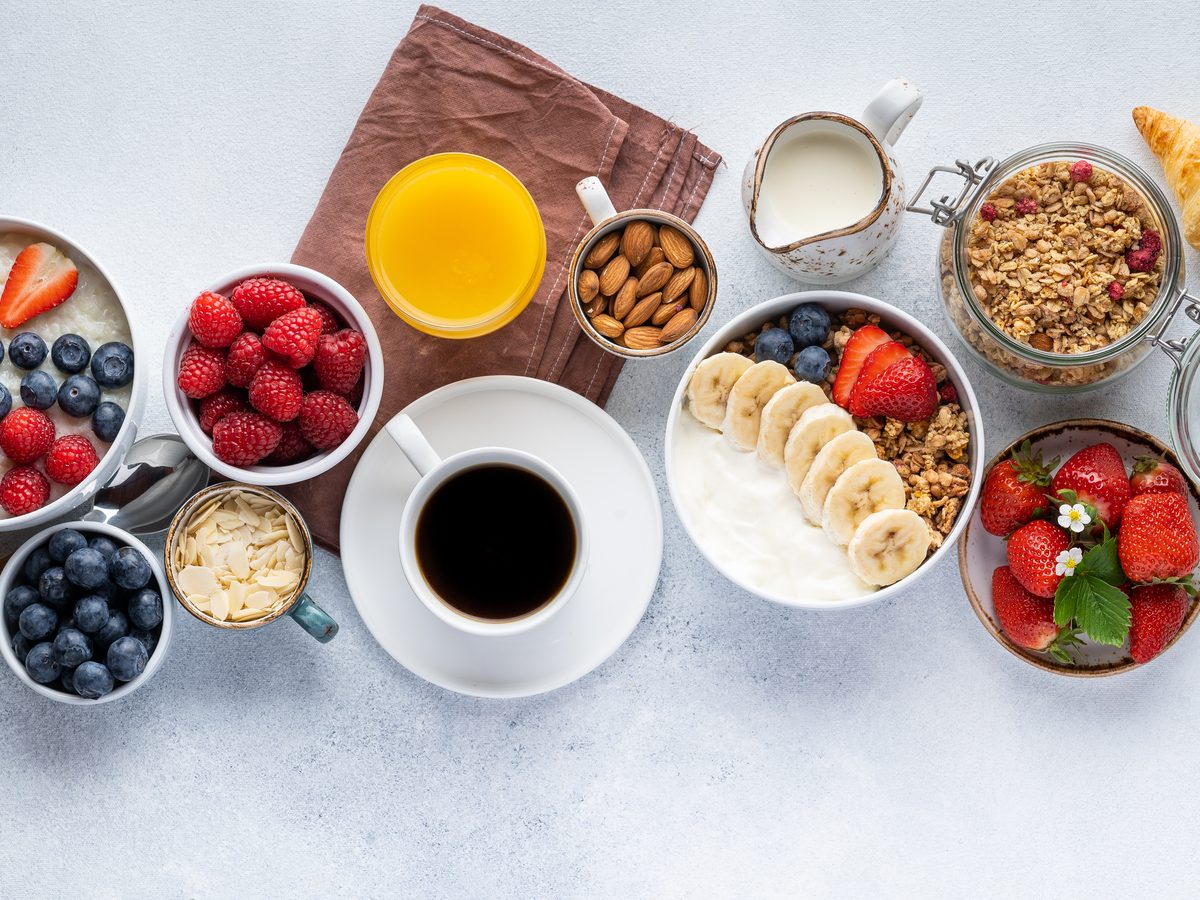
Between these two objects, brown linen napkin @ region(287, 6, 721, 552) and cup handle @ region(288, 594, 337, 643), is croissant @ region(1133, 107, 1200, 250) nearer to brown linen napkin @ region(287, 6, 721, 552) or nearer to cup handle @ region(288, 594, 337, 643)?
brown linen napkin @ region(287, 6, 721, 552)

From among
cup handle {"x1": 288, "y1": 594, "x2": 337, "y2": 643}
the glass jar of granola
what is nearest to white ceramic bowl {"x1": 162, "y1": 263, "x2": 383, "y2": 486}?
cup handle {"x1": 288, "y1": 594, "x2": 337, "y2": 643}

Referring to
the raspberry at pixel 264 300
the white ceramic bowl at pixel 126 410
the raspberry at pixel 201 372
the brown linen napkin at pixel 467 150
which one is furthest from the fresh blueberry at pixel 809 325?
the white ceramic bowl at pixel 126 410

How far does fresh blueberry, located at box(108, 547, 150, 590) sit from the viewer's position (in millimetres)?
1421

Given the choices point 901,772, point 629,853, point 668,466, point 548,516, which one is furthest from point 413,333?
point 901,772

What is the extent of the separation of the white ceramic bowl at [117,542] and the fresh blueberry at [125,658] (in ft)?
0.09

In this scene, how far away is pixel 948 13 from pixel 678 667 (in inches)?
45.8

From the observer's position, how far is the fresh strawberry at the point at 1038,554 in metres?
1.40

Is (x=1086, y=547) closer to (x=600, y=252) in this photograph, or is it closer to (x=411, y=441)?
(x=600, y=252)

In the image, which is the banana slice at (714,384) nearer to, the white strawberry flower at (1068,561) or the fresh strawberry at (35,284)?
the white strawberry flower at (1068,561)

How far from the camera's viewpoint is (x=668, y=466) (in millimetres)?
1415

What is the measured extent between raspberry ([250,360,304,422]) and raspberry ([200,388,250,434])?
0.05m

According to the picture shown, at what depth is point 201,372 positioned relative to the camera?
50.9 inches

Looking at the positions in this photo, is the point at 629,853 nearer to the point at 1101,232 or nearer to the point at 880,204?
the point at 880,204

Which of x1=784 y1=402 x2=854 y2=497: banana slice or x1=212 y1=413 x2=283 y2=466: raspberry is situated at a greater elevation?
x1=784 y1=402 x2=854 y2=497: banana slice
